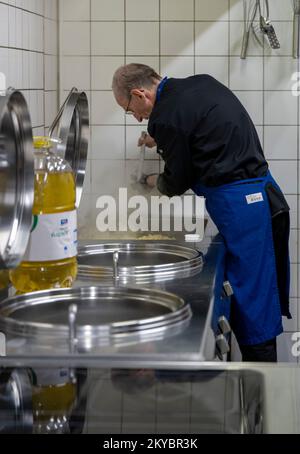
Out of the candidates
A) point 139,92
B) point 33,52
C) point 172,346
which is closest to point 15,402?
point 172,346

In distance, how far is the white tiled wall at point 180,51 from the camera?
3.77m

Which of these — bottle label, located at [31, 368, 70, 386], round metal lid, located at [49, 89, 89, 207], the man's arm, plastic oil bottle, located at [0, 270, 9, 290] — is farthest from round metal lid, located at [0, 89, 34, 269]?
the man's arm

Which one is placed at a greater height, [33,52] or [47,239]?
[33,52]

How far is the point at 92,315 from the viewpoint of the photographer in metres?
1.71

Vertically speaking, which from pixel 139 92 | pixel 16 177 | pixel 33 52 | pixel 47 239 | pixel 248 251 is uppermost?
pixel 33 52

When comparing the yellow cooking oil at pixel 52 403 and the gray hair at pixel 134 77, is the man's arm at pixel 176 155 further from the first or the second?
the yellow cooking oil at pixel 52 403

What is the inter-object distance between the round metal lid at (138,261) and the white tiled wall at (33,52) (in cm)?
66

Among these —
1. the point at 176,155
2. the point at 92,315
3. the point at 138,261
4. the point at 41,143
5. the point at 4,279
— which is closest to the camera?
the point at 92,315

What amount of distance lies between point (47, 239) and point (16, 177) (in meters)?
0.15

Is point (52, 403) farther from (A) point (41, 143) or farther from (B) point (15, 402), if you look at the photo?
(A) point (41, 143)

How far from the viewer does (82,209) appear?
365 cm

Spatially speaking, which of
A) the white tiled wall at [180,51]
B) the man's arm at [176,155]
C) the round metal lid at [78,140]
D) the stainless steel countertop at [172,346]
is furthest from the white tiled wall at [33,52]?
the stainless steel countertop at [172,346]

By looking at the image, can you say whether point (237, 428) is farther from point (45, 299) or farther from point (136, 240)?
point (136, 240)

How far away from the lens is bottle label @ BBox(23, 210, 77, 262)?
177 centimetres
